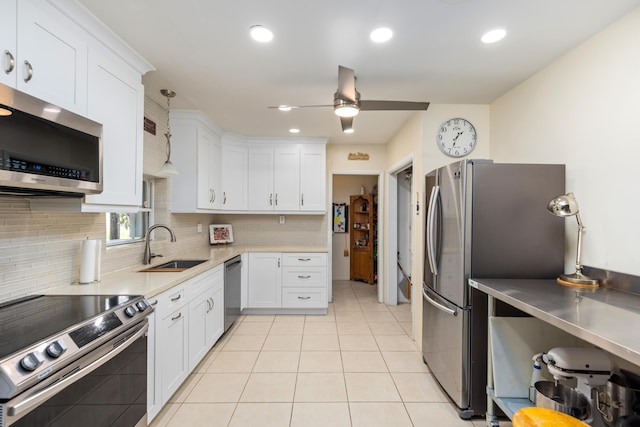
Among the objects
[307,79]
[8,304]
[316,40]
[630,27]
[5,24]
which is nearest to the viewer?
[5,24]

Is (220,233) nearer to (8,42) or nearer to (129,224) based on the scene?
(129,224)

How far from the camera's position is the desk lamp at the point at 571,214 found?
1.72 metres

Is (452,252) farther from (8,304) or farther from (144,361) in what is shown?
(8,304)

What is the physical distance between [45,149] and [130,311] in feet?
2.83

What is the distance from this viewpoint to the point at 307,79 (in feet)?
7.99

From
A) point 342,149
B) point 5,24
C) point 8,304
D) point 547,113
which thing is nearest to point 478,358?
point 547,113

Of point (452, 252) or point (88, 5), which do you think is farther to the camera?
point (452, 252)

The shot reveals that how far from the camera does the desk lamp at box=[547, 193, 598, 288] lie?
5.64ft

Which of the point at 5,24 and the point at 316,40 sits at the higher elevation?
the point at 316,40

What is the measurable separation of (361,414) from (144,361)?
144 cm

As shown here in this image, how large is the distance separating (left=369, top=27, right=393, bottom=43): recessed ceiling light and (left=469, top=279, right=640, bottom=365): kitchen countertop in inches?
64.9

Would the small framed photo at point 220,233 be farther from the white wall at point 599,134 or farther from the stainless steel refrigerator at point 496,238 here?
the white wall at point 599,134

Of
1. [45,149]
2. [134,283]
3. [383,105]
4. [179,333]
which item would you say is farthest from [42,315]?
[383,105]

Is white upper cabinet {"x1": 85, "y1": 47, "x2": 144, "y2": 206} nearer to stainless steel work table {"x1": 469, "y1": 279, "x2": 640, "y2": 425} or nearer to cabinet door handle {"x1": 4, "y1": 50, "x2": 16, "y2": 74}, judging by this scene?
cabinet door handle {"x1": 4, "y1": 50, "x2": 16, "y2": 74}
